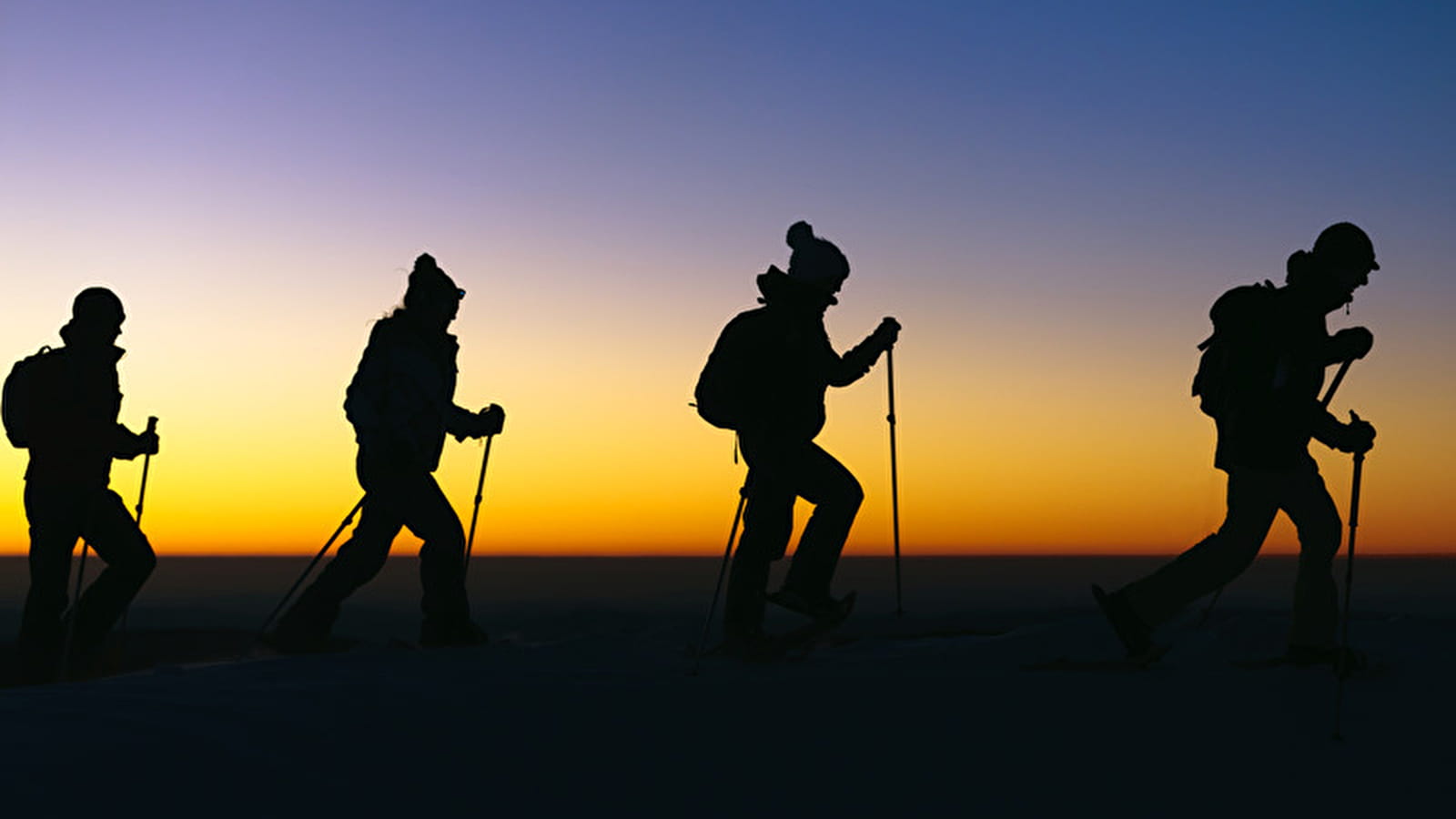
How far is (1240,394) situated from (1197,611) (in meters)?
3.41

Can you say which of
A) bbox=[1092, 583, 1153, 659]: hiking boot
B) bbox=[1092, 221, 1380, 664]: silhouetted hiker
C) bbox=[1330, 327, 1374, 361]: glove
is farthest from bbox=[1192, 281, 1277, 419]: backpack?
bbox=[1092, 583, 1153, 659]: hiking boot

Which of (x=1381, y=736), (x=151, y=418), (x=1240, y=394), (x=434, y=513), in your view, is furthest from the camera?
(x=151, y=418)

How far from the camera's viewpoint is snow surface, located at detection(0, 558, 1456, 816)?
15.6ft

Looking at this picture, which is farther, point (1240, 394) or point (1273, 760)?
point (1240, 394)

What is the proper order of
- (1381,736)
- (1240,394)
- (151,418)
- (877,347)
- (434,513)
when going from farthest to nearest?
(151,418) → (434,513) → (877,347) → (1240,394) → (1381,736)

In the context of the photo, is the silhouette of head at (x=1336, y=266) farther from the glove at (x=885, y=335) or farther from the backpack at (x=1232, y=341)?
the glove at (x=885, y=335)

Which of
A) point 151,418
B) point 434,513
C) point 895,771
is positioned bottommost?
point 895,771

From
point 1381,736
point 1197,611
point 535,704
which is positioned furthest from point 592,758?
point 1197,611

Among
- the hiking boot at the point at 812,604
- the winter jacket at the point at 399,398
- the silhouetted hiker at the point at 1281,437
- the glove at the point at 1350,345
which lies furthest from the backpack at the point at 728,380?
the glove at the point at 1350,345

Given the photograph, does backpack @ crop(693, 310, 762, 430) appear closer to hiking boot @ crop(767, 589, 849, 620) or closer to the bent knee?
hiking boot @ crop(767, 589, 849, 620)

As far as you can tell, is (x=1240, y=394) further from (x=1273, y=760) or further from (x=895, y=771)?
(x=895, y=771)

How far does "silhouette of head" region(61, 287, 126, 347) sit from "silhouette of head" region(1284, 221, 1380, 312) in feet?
23.7

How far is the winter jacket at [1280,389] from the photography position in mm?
7332

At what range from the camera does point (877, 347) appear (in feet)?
26.6
